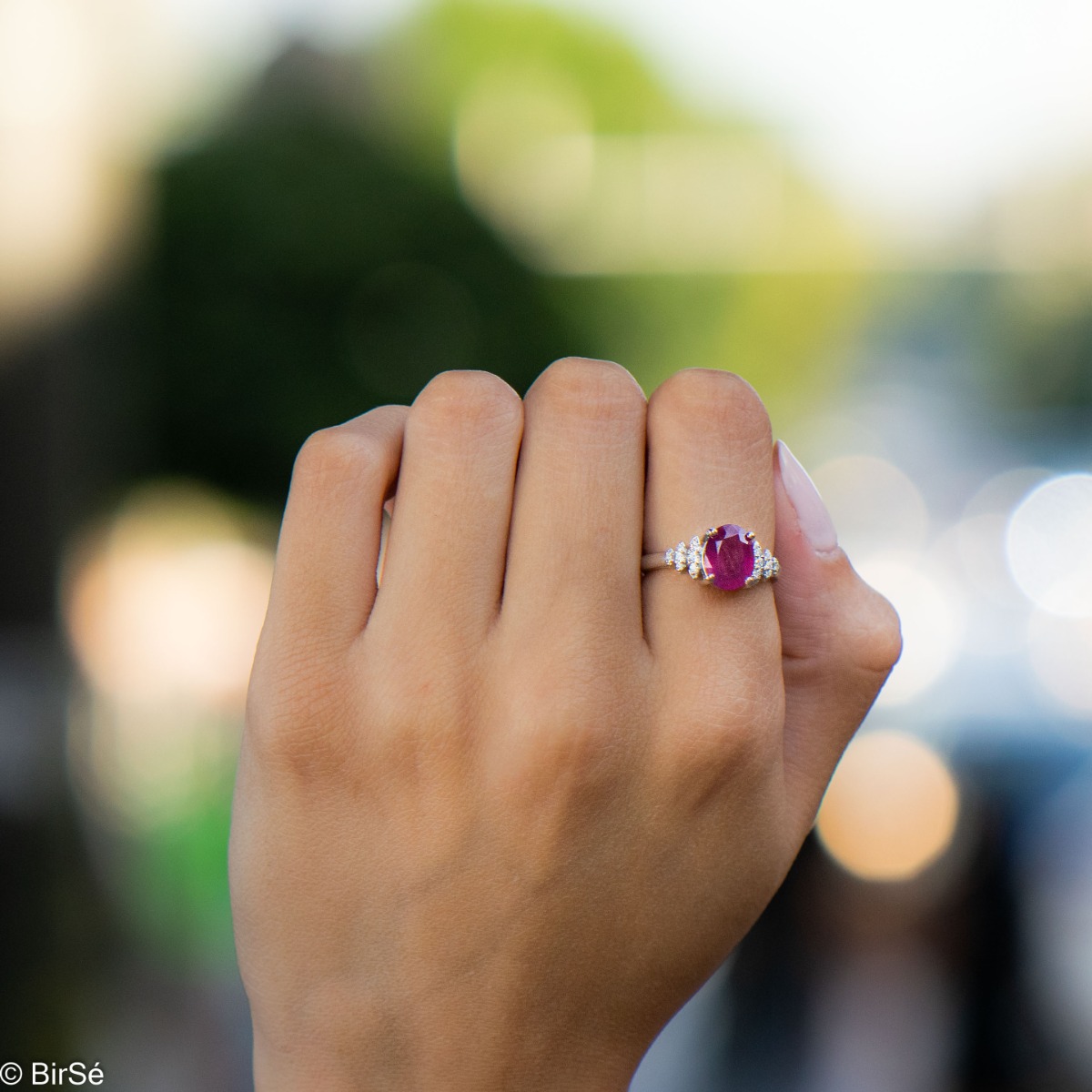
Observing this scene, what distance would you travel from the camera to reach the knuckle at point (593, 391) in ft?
2.48

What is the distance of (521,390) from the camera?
9.86 meters

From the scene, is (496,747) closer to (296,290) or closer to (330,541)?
(330,541)

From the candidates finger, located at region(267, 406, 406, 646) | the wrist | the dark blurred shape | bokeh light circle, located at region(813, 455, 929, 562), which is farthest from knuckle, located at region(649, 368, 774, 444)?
the dark blurred shape

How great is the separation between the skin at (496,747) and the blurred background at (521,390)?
275 centimetres

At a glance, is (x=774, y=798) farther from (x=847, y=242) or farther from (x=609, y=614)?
(x=847, y=242)

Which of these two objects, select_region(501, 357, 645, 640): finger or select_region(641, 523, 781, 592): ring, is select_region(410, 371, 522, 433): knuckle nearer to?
select_region(501, 357, 645, 640): finger

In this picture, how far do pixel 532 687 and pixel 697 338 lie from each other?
13.1 meters

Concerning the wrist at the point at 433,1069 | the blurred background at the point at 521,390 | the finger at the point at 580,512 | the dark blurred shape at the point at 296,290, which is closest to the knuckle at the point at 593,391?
the finger at the point at 580,512

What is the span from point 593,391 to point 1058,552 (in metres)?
4.41

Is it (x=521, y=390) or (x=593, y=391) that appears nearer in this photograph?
(x=593, y=391)

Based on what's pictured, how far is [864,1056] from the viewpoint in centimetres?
324

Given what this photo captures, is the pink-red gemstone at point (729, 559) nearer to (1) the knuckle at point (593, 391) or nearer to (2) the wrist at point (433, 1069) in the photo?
(1) the knuckle at point (593, 391)

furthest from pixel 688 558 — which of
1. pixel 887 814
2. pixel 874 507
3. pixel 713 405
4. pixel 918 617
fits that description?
pixel 874 507

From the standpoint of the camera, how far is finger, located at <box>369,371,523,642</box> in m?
0.72
